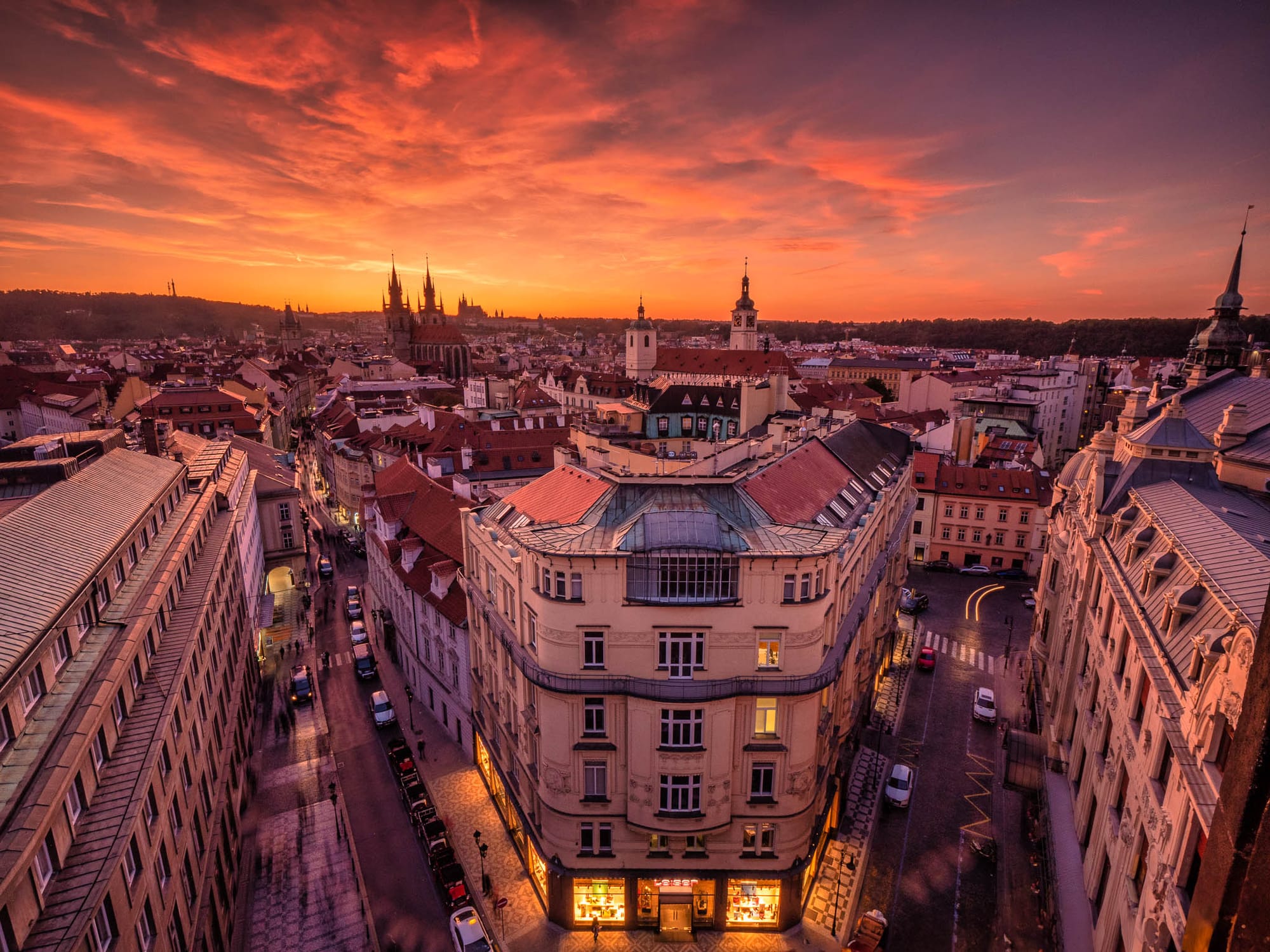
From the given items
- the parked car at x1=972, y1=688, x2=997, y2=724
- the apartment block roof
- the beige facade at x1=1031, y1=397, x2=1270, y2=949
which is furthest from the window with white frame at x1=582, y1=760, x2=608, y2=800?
the apartment block roof

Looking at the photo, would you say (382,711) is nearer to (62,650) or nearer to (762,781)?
(62,650)

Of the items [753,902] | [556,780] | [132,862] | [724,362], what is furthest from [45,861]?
[724,362]

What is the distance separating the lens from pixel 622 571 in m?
26.3

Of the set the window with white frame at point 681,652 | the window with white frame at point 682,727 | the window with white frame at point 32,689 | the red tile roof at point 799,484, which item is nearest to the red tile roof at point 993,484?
A: the red tile roof at point 799,484

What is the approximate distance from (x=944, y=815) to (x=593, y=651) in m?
24.9

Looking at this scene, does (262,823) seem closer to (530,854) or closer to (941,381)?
(530,854)

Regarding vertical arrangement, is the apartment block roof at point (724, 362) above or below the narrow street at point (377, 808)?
above

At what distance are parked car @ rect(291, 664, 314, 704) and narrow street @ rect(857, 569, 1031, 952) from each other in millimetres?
39269

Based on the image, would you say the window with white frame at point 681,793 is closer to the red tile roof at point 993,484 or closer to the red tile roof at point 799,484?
the red tile roof at point 799,484

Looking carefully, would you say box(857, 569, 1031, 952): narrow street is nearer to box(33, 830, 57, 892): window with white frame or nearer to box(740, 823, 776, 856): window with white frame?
box(740, 823, 776, 856): window with white frame

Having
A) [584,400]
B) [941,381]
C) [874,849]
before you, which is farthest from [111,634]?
[941,381]

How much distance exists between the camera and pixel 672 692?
87.5 feet

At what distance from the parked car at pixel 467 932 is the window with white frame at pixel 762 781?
13305mm

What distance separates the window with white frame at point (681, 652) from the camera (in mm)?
27125
